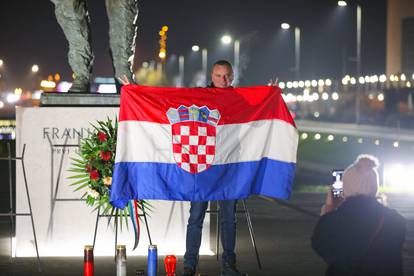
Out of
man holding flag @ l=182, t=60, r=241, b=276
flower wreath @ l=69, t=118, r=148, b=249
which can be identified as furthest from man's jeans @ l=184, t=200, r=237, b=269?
flower wreath @ l=69, t=118, r=148, b=249

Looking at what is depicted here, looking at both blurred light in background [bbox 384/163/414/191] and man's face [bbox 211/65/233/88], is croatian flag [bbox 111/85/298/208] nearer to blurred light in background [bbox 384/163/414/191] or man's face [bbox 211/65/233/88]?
man's face [bbox 211/65/233/88]

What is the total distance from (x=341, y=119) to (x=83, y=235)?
9110cm

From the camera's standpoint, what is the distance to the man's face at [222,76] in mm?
11125

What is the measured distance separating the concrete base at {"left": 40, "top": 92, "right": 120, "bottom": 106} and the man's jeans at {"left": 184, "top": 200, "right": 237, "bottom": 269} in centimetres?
256

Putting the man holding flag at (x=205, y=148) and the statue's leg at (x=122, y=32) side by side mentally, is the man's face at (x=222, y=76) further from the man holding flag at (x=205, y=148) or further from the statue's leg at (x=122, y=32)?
the statue's leg at (x=122, y=32)

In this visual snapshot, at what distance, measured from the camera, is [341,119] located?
102812mm

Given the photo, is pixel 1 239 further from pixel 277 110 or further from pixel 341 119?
pixel 341 119

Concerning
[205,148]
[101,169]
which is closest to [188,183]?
[205,148]

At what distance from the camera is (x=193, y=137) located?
11164 millimetres

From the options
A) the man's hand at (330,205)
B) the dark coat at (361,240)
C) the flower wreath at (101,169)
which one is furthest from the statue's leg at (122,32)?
the dark coat at (361,240)

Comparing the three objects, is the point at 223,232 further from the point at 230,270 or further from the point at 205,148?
the point at 205,148

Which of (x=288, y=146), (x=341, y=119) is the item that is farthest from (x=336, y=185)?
(x=341, y=119)

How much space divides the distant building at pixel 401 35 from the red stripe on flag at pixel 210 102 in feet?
234

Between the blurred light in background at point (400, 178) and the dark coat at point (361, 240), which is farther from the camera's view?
the blurred light in background at point (400, 178)
